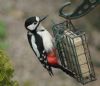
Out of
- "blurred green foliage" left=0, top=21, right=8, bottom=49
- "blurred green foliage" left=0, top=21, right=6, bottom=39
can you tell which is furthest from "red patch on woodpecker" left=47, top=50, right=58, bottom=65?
"blurred green foliage" left=0, top=21, right=6, bottom=39

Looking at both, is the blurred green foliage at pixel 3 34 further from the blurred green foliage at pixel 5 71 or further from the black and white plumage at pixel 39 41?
the blurred green foliage at pixel 5 71

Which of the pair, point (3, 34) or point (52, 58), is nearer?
point (52, 58)

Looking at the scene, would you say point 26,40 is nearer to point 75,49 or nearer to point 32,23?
point 32,23

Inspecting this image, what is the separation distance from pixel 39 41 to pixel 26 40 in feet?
13.5

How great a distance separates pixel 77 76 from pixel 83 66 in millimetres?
133

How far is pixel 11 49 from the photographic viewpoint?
880 cm

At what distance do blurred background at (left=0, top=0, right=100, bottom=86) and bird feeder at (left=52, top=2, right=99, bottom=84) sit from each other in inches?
117

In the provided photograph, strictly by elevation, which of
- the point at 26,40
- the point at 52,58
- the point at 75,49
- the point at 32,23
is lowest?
the point at 26,40

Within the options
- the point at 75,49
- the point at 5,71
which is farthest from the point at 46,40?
the point at 5,71

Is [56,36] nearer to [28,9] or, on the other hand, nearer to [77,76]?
[77,76]

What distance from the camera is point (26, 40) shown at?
9008 mm

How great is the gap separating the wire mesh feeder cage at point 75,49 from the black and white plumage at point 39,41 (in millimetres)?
133

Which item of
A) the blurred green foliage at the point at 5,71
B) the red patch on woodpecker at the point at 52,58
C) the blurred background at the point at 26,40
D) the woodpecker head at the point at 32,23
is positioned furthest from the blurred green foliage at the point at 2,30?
the blurred green foliage at the point at 5,71

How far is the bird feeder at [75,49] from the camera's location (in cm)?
453
